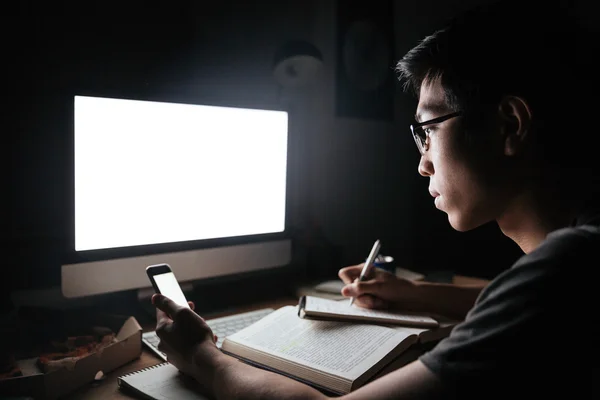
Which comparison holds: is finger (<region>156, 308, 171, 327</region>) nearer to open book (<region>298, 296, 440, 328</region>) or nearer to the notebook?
the notebook

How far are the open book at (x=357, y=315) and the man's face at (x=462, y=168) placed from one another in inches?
9.8

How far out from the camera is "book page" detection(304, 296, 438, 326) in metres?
0.90

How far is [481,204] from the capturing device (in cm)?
68

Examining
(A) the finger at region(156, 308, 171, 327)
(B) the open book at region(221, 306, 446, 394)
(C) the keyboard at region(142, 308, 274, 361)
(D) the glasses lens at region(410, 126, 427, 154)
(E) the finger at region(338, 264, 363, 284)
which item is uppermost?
(D) the glasses lens at region(410, 126, 427, 154)

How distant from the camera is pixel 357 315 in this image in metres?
0.90

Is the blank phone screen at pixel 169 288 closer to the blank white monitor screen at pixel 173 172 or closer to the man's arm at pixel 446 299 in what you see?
the blank white monitor screen at pixel 173 172

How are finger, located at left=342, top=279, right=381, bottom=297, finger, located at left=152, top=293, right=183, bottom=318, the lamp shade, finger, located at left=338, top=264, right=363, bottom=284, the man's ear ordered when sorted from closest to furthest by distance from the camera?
1. the man's ear
2. finger, located at left=152, top=293, right=183, bottom=318
3. finger, located at left=342, top=279, right=381, bottom=297
4. finger, located at left=338, top=264, right=363, bottom=284
5. the lamp shade

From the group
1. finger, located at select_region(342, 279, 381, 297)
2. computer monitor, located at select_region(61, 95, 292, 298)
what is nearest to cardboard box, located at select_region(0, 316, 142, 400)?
computer monitor, located at select_region(61, 95, 292, 298)

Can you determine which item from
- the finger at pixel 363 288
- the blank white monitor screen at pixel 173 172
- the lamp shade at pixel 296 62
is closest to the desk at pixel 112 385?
the blank white monitor screen at pixel 173 172

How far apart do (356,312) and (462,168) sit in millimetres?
385

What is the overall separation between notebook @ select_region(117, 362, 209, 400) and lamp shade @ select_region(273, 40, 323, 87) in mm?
934

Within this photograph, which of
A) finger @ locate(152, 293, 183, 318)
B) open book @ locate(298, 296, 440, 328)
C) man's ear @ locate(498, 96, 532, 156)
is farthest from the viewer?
open book @ locate(298, 296, 440, 328)

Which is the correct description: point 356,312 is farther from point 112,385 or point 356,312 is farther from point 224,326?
point 112,385

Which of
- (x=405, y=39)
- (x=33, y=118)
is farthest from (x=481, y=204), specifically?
(x=405, y=39)
